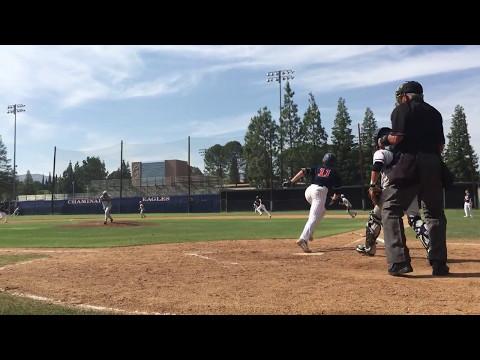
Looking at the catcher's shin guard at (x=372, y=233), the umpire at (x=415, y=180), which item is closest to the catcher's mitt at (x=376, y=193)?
the umpire at (x=415, y=180)

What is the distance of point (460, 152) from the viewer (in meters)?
62.1

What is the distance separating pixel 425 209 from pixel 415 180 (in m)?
0.46

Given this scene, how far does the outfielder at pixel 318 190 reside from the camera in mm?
8875

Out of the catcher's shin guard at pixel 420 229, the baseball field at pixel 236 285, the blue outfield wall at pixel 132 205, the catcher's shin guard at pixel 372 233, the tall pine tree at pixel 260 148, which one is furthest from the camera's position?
the tall pine tree at pixel 260 148

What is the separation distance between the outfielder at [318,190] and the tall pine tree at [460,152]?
54407 millimetres

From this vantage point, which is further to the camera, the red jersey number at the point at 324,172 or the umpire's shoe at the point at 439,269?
the red jersey number at the point at 324,172

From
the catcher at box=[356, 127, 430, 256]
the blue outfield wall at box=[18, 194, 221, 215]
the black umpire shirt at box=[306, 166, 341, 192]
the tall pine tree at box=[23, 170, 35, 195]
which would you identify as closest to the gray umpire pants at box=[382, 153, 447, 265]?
the catcher at box=[356, 127, 430, 256]

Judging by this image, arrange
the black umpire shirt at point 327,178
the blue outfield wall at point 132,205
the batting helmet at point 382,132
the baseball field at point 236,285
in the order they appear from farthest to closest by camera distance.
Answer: the blue outfield wall at point 132,205 < the black umpire shirt at point 327,178 < the batting helmet at point 382,132 < the baseball field at point 236,285

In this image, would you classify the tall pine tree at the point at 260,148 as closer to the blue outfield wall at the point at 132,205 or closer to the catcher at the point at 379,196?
the blue outfield wall at the point at 132,205
